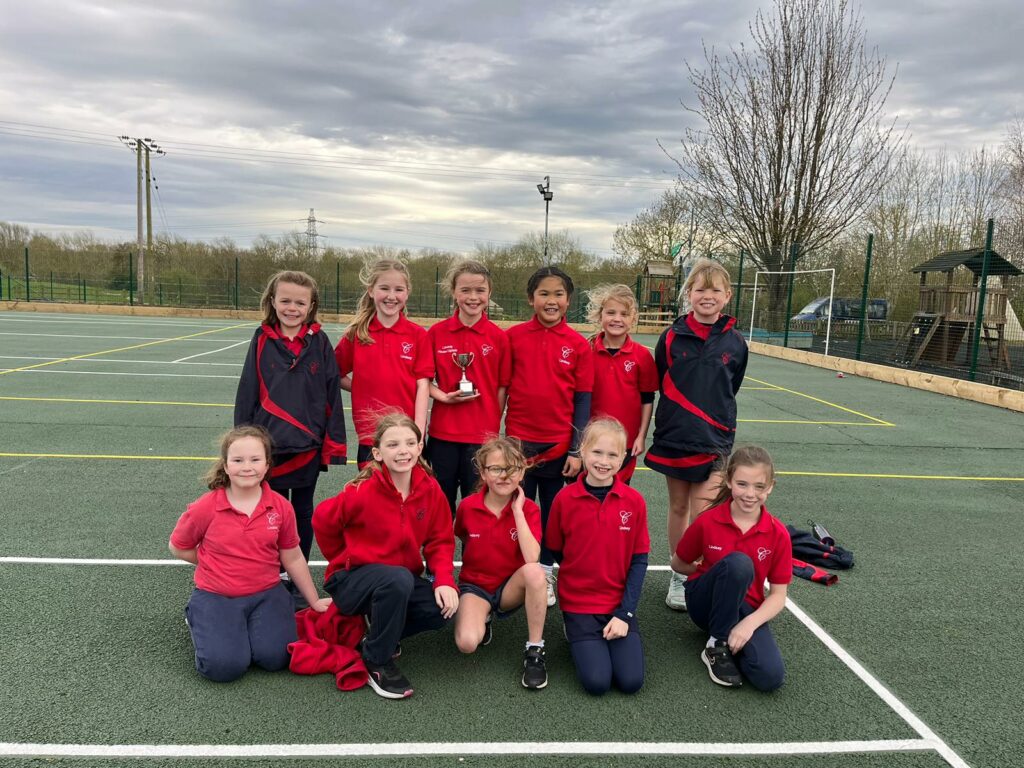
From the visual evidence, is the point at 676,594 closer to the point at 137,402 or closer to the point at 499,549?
the point at 499,549

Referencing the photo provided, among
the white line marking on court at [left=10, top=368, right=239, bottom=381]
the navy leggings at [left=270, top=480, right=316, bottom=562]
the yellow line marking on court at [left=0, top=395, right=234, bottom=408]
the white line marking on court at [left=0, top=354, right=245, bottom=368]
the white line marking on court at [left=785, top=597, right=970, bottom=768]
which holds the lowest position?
the white line marking on court at [left=785, top=597, right=970, bottom=768]

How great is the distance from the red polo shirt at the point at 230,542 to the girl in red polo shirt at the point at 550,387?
4.38 ft

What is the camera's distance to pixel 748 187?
23578 mm

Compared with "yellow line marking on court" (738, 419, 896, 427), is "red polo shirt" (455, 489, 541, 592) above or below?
above

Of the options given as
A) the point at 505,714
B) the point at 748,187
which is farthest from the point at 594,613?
the point at 748,187

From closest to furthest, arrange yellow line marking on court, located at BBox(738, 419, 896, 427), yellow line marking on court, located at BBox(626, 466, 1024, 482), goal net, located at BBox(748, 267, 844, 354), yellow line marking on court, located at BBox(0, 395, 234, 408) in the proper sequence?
1. yellow line marking on court, located at BBox(626, 466, 1024, 482)
2. yellow line marking on court, located at BBox(0, 395, 234, 408)
3. yellow line marking on court, located at BBox(738, 419, 896, 427)
4. goal net, located at BBox(748, 267, 844, 354)

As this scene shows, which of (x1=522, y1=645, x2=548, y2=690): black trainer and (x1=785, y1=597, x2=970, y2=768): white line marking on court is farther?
(x1=522, y1=645, x2=548, y2=690): black trainer

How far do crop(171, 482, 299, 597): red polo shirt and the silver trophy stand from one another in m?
1.10

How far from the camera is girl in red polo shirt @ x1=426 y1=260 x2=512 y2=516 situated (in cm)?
367

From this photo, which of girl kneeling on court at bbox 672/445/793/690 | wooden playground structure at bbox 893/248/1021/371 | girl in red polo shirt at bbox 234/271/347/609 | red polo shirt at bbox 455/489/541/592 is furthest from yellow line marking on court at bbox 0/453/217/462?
wooden playground structure at bbox 893/248/1021/371

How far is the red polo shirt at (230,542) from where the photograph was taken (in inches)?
117

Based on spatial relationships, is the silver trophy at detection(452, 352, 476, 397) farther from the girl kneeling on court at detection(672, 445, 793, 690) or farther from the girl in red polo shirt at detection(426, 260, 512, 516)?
the girl kneeling on court at detection(672, 445, 793, 690)

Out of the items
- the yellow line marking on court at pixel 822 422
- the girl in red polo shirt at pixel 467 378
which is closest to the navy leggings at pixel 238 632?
the girl in red polo shirt at pixel 467 378

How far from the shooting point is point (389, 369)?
12.2ft
